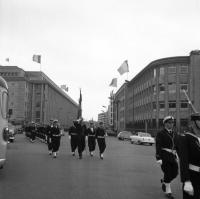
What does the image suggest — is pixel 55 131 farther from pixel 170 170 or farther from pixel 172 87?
pixel 172 87

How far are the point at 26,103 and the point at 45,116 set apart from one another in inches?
420

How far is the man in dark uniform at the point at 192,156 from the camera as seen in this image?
4.40 m

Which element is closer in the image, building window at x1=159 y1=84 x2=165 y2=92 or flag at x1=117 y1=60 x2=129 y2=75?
flag at x1=117 y1=60 x2=129 y2=75

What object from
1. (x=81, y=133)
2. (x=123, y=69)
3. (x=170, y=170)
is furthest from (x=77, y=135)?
(x=123, y=69)

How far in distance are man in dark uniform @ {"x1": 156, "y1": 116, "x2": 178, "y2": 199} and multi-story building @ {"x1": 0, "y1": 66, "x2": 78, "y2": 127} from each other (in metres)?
102

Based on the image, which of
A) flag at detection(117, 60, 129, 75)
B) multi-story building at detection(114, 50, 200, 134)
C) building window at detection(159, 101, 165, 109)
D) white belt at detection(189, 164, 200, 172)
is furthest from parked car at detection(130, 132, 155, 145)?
white belt at detection(189, 164, 200, 172)

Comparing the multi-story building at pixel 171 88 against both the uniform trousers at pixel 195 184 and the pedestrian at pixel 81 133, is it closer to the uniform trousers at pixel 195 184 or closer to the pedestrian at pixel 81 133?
the pedestrian at pixel 81 133

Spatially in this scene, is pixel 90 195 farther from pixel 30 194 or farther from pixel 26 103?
pixel 26 103

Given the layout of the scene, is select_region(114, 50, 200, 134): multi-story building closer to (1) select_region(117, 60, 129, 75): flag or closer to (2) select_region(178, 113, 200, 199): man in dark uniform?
(1) select_region(117, 60, 129, 75): flag

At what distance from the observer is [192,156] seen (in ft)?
14.9

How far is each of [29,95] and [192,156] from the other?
411 ft

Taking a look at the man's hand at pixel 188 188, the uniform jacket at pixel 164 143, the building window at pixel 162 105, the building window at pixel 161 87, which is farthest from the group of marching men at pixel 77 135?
the building window at pixel 161 87

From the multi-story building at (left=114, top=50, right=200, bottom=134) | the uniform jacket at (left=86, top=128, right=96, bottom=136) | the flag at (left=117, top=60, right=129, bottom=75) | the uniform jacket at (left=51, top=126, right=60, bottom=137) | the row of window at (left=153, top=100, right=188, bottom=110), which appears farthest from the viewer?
the row of window at (left=153, top=100, right=188, bottom=110)

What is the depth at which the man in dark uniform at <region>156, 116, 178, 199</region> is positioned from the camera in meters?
7.75
